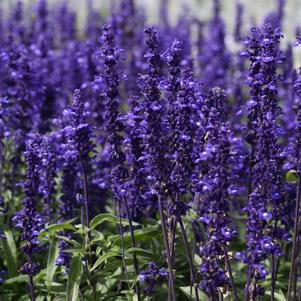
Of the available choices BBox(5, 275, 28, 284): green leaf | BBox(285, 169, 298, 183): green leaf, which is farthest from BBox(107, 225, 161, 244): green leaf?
BBox(285, 169, 298, 183): green leaf

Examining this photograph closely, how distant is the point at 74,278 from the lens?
23.9 feet

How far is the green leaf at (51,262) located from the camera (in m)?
7.93

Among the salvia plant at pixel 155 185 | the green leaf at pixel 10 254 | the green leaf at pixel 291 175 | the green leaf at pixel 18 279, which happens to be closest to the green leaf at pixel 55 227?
the salvia plant at pixel 155 185

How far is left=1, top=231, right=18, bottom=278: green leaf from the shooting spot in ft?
27.7

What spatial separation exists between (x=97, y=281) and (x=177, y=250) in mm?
1223

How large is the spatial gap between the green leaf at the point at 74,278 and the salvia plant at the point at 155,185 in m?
0.01

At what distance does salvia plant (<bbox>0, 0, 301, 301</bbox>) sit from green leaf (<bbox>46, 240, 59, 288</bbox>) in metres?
0.01

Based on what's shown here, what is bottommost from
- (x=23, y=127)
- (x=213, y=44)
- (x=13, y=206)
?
(x=13, y=206)

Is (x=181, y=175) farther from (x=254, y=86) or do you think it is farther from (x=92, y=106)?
(x=92, y=106)

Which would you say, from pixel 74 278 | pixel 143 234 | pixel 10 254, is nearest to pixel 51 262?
pixel 10 254

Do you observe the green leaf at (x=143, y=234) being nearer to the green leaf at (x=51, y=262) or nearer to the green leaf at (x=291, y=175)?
the green leaf at (x=51, y=262)

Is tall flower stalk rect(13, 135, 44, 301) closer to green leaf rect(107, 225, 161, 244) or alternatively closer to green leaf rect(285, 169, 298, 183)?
green leaf rect(107, 225, 161, 244)

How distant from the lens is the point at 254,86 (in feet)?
23.0

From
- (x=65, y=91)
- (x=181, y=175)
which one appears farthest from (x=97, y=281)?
(x=65, y=91)
